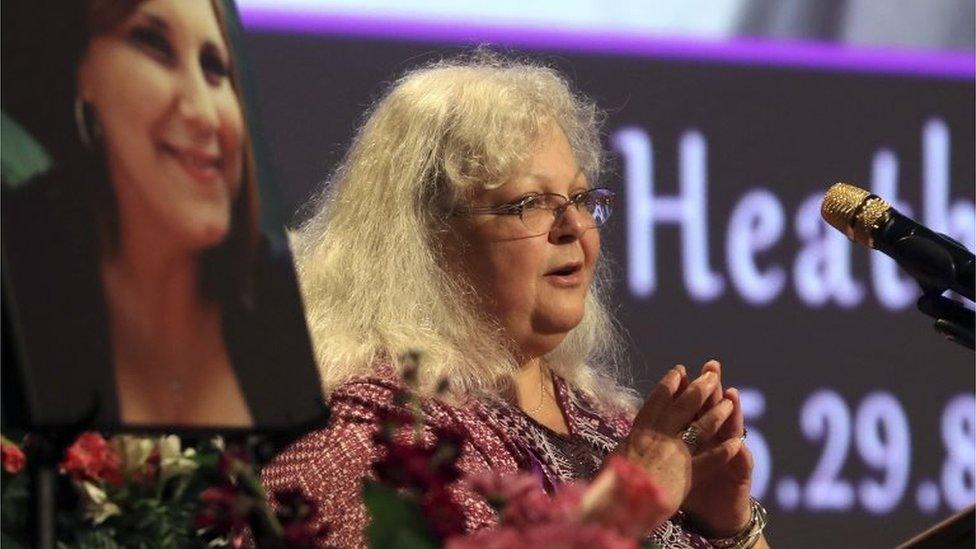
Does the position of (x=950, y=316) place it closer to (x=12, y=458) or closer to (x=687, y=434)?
(x=687, y=434)

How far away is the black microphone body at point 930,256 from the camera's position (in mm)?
1300

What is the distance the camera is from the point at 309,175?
9.72 feet

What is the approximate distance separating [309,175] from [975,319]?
1.83 m

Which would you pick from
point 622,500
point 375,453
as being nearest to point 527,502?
point 622,500

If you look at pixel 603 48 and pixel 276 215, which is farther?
pixel 603 48

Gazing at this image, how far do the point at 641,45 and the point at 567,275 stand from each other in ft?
3.90

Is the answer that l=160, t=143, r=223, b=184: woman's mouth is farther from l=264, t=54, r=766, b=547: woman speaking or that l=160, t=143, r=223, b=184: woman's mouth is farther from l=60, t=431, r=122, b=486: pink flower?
l=264, t=54, r=766, b=547: woman speaking

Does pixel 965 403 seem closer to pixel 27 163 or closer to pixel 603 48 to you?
pixel 603 48

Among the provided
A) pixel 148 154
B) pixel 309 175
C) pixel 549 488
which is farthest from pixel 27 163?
A: pixel 309 175

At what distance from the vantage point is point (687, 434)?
1837 mm

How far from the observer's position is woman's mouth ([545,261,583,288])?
2.01 m

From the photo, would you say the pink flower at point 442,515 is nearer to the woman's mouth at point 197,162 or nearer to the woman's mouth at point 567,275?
the woman's mouth at point 197,162

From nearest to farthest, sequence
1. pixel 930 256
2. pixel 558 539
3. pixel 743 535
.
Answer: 1. pixel 558 539
2. pixel 930 256
3. pixel 743 535

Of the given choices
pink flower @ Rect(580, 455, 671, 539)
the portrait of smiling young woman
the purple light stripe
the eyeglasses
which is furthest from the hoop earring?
the purple light stripe
